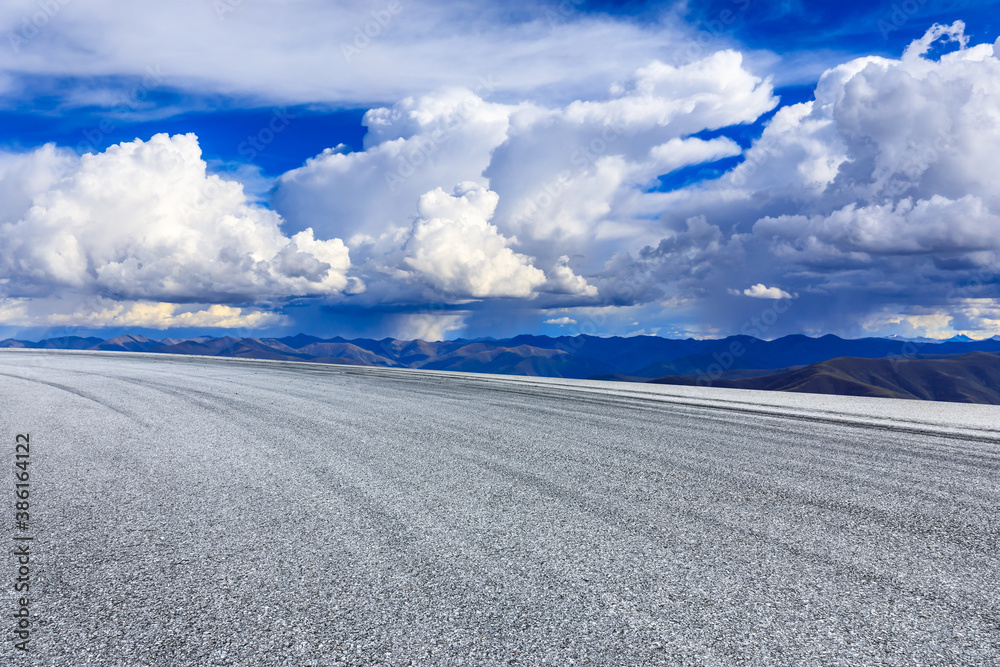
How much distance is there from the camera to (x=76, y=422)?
33.1ft

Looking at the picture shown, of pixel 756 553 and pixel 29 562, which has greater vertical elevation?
pixel 756 553

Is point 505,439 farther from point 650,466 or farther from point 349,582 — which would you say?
point 349,582

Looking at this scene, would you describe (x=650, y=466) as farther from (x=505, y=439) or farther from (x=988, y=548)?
(x=988, y=548)

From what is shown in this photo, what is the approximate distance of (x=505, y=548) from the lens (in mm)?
4188

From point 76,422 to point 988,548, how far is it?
43.7 feet

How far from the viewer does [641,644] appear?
9.52 feet

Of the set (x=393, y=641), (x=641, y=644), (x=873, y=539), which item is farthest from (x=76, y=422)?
(x=873, y=539)

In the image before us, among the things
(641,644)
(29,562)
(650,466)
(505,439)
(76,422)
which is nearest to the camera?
(641,644)

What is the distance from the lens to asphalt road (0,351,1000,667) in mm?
2951

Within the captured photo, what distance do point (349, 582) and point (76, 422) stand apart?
9549 mm

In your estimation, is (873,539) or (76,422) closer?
(873,539)

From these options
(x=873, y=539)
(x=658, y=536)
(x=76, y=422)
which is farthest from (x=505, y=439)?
(x=76, y=422)

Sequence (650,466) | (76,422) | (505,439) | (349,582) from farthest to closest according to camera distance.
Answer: (76,422), (505,439), (650,466), (349,582)

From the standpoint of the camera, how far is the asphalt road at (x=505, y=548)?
295cm
